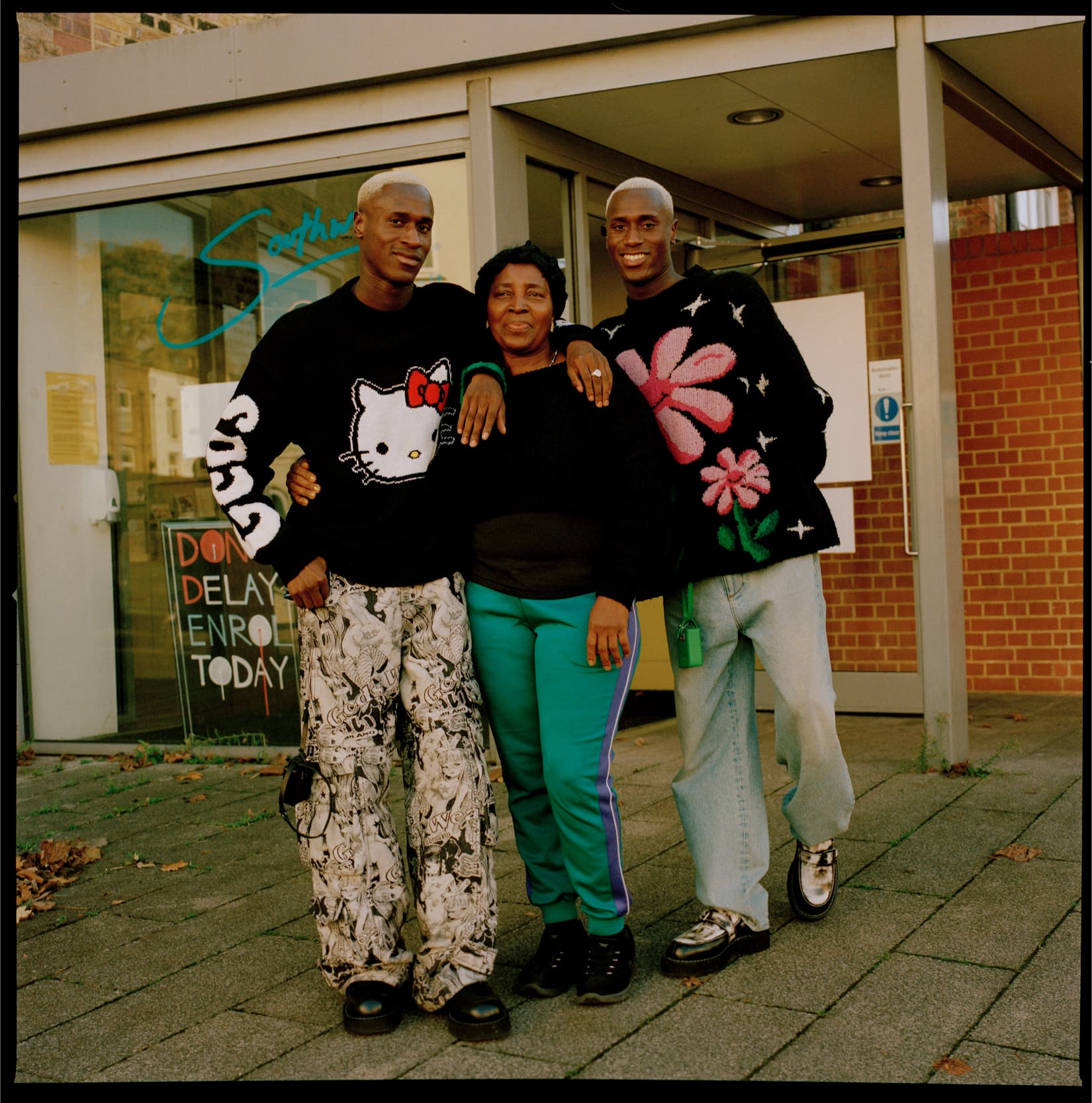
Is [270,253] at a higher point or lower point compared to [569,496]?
higher

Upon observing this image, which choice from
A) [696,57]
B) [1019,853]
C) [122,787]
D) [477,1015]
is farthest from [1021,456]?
[477,1015]

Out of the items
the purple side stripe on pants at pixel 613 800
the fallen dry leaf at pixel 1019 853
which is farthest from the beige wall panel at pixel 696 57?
the fallen dry leaf at pixel 1019 853

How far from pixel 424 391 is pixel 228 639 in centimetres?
396

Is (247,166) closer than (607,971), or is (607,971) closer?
(607,971)

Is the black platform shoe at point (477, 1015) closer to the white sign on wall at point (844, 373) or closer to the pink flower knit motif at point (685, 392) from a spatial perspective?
the pink flower knit motif at point (685, 392)

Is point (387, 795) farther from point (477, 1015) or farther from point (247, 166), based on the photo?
point (247, 166)

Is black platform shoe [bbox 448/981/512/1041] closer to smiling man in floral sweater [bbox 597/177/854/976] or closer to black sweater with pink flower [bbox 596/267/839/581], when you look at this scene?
smiling man in floral sweater [bbox 597/177/854/976]

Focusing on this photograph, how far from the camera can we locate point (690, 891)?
4.12 meters

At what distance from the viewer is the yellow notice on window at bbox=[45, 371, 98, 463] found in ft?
23.4

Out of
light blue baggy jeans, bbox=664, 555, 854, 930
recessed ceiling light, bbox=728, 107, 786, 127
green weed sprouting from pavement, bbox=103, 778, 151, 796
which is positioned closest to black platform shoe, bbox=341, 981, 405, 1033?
light blue baggy jeans, bbox=664, 555, 854, 930

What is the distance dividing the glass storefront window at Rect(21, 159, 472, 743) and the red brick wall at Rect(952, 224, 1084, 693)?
3.56 metres

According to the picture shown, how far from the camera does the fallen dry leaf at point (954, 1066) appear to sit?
8.85 ft

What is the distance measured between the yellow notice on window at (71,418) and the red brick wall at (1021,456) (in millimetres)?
4372

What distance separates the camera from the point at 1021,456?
25.2ft
